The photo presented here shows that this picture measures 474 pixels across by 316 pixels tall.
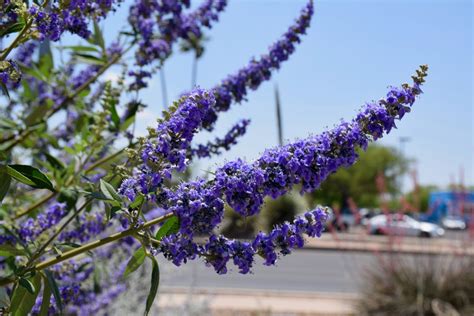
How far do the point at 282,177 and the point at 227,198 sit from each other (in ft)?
0.56

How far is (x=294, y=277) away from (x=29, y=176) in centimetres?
1923

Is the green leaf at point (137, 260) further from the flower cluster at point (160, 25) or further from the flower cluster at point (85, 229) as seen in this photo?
the flower cluster at point (160, 25)

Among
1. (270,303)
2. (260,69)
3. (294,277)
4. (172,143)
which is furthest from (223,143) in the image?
(294,277)

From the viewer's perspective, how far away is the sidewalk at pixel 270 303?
1102 cm

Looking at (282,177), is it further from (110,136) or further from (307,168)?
(110,136)

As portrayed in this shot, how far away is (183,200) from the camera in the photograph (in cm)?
190

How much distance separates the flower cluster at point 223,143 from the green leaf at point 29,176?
1.44 m

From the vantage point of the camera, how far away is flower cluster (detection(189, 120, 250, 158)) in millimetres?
3447

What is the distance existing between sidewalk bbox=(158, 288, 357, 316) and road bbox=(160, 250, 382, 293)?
3.82 ft

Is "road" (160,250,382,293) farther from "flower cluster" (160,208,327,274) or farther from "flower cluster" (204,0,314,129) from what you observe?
"flower cluster" (160,208,327,274)

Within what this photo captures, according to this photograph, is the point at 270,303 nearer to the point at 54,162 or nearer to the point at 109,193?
the point at 54,162

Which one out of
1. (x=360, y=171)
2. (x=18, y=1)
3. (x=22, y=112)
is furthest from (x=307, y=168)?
(x=360, y=171)

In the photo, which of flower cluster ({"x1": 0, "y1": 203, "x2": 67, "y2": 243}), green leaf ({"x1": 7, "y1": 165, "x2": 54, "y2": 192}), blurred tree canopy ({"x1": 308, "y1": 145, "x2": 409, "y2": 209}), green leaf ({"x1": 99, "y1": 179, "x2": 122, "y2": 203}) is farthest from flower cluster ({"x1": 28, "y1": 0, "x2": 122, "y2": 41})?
blurred tree canopy ({"x1": 308, "y1": 145, "x2": 409, "y2": 209})

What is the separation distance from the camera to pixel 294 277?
67.9 feet
